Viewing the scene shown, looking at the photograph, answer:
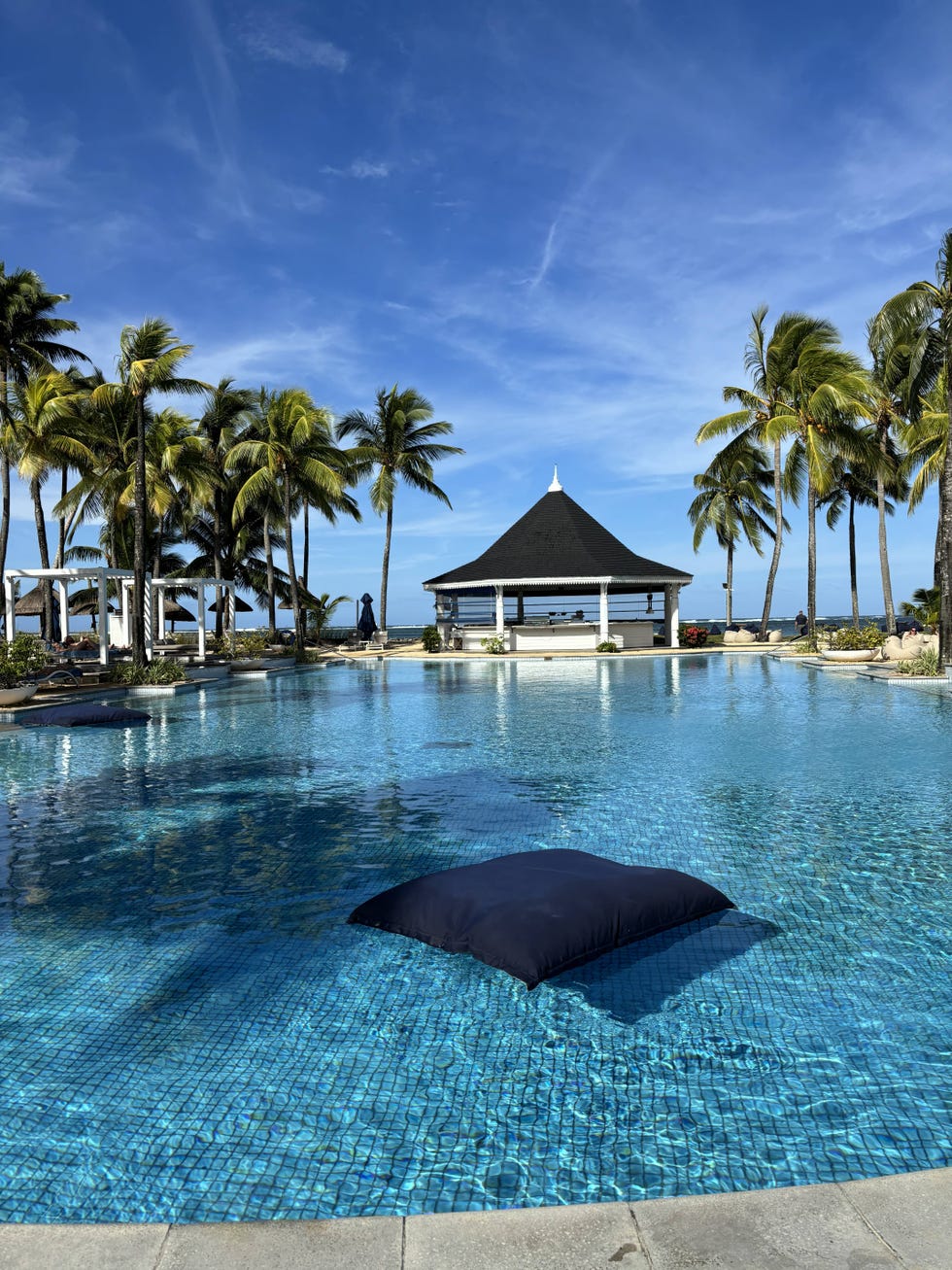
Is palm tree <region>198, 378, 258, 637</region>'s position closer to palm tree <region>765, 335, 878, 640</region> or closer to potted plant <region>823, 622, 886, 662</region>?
palm tree <region>765, 335, 878, 640</region>

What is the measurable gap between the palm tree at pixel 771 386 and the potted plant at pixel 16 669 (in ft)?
89.3

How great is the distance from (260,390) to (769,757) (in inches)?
1343

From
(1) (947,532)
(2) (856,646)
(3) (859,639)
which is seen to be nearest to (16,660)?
(1) (947,532)

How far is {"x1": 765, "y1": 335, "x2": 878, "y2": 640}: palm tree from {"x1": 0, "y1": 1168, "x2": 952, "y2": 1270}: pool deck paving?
3078cm

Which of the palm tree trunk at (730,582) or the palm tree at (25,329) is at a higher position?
the palm tree at (25,329)

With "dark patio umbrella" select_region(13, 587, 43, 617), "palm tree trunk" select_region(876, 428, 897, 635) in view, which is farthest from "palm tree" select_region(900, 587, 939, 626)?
"dark patio umbrella" select_region(13, 587, 43, 617)

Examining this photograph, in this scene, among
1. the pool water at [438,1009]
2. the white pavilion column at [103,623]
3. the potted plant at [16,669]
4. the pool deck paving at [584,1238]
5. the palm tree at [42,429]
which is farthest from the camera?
the palm tree at [42,429]

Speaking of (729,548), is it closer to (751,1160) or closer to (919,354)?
(919,354)

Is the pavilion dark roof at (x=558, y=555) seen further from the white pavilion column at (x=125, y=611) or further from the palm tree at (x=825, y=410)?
the white pavilion column at (x=125, y=611)

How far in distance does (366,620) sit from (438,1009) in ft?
130

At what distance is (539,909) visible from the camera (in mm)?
4719

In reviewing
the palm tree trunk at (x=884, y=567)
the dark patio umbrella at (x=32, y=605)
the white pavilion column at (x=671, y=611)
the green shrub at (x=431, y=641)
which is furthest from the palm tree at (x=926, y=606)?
the dark patio umbrella at (x=32, y=605)

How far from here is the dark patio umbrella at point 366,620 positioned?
142ft

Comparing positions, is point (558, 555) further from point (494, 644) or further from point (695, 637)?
point (695, 637)
